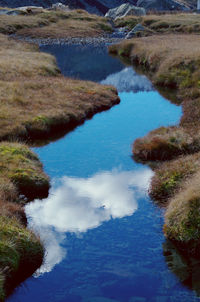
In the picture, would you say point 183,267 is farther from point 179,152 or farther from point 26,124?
point 26,124

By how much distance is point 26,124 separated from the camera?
27375 mm

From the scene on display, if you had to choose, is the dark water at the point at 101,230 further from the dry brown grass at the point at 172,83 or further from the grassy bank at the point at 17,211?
the dry brown grass at the point at 172,83

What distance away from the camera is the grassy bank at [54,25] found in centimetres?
8431

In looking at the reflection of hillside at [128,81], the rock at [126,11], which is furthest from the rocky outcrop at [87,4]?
the reflection of hillside at [128,81]

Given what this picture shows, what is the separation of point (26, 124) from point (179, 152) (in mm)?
9776

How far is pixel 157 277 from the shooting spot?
13.8m

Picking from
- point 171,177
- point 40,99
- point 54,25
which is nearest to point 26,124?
point 40,99

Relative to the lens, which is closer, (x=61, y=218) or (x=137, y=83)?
(x=61, y=218)

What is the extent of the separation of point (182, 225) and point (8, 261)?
6036 millimetres

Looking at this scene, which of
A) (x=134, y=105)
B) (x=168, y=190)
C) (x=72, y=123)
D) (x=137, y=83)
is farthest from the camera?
(x=137, y=83)

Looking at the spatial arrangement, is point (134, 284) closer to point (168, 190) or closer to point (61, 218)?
point (61, 218)

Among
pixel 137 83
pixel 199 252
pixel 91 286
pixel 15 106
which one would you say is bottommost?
pixel 91 286

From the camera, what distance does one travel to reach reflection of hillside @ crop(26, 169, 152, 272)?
16.2m

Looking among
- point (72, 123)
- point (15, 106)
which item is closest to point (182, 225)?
point (72, 123)
